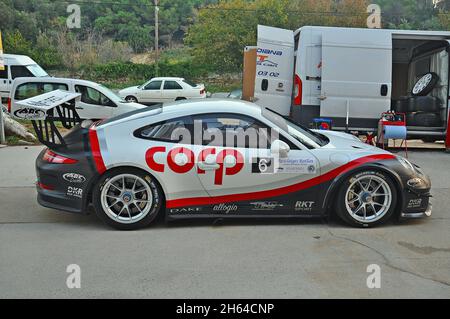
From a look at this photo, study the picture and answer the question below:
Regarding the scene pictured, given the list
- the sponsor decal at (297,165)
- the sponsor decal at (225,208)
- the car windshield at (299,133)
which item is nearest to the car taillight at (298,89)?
the car windshield at (299,133)

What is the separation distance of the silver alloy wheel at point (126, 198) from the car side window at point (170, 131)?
485mm

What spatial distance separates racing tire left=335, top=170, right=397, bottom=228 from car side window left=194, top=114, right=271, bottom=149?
96 cm

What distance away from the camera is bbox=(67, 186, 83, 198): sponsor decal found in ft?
16.0

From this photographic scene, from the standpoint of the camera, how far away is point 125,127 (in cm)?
503

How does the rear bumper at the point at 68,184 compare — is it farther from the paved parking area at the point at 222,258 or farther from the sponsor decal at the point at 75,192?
the paved parking area at the point at 222,258

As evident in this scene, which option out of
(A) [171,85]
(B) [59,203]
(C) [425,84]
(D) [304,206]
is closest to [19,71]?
(A) [171,85]

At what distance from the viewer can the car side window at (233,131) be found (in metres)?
4.98

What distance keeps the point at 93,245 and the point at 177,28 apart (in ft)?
210

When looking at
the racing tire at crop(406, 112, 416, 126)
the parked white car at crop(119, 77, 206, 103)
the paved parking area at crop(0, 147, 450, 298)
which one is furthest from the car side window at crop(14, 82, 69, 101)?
the racing tire at crop(406, 112, 416, 126)

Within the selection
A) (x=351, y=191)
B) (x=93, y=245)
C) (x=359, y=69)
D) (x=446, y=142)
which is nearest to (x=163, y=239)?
(x=93, y=245)

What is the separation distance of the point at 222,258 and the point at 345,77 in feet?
21.7

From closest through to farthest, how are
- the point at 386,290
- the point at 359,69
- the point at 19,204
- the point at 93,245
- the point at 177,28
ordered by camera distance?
the point at 386,290 → the point at 93,245 → the point at 19,204 → the point at 359,69 → the point at 177,28

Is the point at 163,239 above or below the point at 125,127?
below

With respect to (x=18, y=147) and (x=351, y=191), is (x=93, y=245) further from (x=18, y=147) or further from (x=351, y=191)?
(x=18, y=147)
